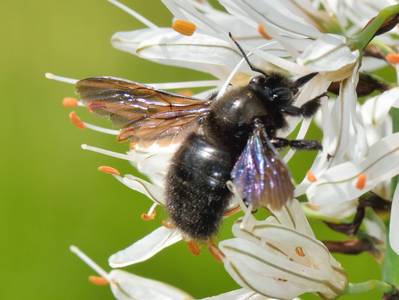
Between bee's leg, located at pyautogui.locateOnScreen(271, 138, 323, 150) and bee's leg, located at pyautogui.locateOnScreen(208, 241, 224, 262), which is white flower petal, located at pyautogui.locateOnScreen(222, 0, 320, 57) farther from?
bee's leg, located at pyautogui.locateOnScreen(208, 241, 224, 262)

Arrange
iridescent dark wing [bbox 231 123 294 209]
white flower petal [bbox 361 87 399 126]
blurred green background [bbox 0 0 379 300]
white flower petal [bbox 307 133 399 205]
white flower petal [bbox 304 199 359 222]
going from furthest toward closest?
blurred green background [bbox 0 0 379 300] → white flower petal [bbox 304 199 359 222] → white flower petal [bbox 361 87 399 126] → white flower petal [bbox 307 133 399 205] → iridescent dark wing [bbox 231 123 294 209]

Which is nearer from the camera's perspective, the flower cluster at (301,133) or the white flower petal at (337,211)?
the flower cluster at (301,133)

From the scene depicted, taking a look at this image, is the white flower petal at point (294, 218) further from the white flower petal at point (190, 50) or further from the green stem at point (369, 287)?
the white flower petal at point (190, 50)

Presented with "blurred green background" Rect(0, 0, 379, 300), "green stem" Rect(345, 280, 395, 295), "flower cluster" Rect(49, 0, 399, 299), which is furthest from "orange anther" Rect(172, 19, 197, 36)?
"blurred green background" Rect(0, 0, 379, 300)

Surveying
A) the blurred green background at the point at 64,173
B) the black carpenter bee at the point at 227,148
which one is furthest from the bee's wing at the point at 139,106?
the blurred green background at the point at 64,173

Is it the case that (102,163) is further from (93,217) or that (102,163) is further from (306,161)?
(306,161)

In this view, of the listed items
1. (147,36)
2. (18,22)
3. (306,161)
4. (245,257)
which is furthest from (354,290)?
(18,22)

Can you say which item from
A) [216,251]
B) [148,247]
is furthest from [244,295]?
[148,247]
